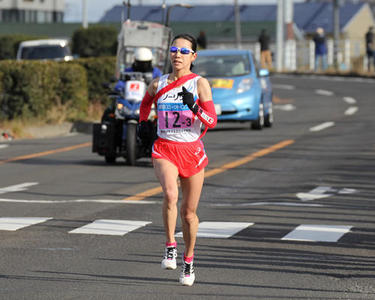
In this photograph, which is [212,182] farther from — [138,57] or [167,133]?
[167,133]

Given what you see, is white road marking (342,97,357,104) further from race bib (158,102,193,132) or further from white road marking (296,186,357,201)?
race bib (158,102,193,132)

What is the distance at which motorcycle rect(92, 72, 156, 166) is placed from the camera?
17766 millimetres

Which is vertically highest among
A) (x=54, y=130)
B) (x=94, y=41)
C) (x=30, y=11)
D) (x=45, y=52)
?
(x=30, y=11)

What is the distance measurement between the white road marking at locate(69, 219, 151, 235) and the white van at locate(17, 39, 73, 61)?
92.0 ft

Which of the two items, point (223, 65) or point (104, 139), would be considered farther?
point (223, 65)

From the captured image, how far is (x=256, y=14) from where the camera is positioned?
125250 millimetres

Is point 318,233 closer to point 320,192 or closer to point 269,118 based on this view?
point 320,192

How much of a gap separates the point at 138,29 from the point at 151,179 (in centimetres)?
685

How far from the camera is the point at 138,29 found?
886 inches

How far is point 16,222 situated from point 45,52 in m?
28.3

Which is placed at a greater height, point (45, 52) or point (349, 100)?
point (45, 52)

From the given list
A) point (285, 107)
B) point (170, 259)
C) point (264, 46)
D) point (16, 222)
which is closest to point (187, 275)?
point (170, 259)

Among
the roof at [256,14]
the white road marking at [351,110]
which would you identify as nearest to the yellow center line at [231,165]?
the white road marking at [351,110]

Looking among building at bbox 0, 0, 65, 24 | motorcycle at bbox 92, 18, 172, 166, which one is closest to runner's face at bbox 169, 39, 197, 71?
motorcycle at bbox 92, 18, 172, 166
